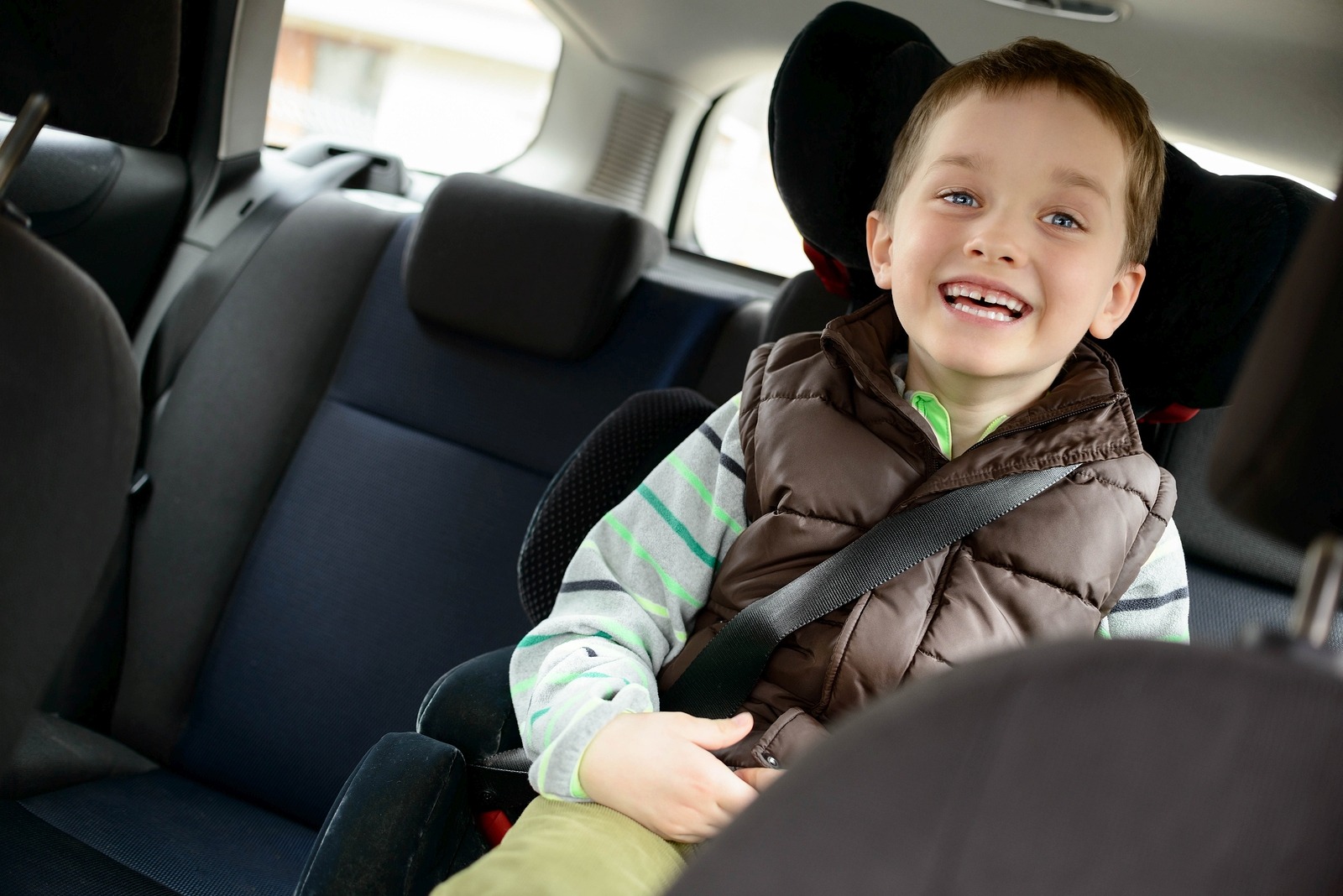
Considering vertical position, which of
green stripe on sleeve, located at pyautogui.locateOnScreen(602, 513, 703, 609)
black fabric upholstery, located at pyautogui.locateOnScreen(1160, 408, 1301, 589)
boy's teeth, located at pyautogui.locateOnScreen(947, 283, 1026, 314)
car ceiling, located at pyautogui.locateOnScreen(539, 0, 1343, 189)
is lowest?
green stripe on sleeve, located at pyautogui.locateOnScreen(602, 513, 703, 609)

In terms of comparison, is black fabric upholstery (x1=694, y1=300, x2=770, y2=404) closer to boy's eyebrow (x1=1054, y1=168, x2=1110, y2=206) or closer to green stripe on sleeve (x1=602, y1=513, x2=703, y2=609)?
green stripe on sleeve (x1=602, y1=513, x2=703, y2=609)

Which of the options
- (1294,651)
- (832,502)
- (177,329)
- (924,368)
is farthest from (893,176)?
(177,329)

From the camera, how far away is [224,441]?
1.73 meters

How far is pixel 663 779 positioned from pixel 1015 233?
59cm

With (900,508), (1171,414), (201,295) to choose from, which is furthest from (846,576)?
(201,295)

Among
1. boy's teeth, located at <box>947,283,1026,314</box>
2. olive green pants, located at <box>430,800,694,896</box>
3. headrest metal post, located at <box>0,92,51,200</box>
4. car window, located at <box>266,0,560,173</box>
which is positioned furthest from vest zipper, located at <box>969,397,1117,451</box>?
car window, located at <box>266,0,560,173</box>

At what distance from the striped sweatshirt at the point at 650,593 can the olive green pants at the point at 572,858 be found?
0.28ft

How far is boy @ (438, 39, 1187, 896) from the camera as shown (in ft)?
3.49

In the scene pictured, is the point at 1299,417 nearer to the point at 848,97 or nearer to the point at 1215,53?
the point at 848,97

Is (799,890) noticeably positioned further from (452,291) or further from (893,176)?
(452,291)

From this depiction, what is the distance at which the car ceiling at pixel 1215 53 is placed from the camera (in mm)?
1517

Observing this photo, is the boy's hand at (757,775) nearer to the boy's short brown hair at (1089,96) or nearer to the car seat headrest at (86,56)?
the boy's short brown hair at (1089,96)

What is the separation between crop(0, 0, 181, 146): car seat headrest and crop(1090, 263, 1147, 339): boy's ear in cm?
88

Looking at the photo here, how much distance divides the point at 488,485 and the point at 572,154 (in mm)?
1008
